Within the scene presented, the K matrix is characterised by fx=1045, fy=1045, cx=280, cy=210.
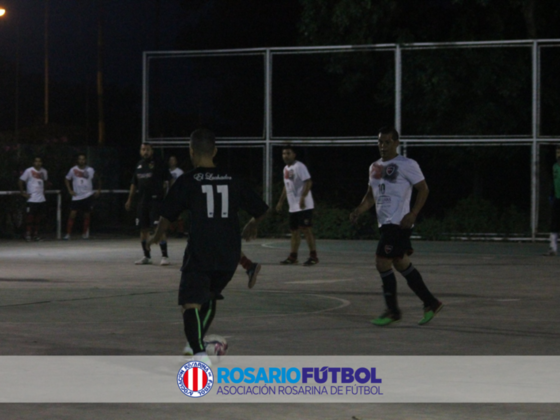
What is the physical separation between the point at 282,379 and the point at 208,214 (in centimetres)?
137

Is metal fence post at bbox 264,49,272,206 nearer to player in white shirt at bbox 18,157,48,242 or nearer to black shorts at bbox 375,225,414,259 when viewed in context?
player in white shirt at bbox 18,157,48,242

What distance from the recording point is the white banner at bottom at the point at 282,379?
275 inches

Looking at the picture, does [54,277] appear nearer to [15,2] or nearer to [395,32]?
[395,32]

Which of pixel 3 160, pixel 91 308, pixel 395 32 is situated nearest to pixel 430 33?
pixel 395 32

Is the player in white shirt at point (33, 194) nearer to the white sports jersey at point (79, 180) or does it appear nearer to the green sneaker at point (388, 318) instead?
the white sports jersey at point (79, 180)

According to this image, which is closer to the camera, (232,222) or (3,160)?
(232,222)

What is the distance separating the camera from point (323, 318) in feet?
36.2

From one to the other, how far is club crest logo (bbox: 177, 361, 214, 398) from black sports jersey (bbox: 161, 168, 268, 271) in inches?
29.2

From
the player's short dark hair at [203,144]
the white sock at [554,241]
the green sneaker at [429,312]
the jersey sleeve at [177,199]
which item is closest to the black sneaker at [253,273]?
the jersey sleeve at [177,199]

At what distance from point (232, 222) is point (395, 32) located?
823 inches

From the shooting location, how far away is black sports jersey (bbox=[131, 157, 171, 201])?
18.0m

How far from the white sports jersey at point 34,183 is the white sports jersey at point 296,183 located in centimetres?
920

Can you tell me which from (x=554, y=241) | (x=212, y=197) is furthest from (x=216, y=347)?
(x=554, y=241)

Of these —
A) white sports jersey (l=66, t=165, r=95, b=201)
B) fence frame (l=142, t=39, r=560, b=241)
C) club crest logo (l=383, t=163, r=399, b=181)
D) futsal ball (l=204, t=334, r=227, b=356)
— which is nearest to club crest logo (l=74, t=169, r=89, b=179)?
white sports jersey (l=66, t=165, r=95, b=201)
